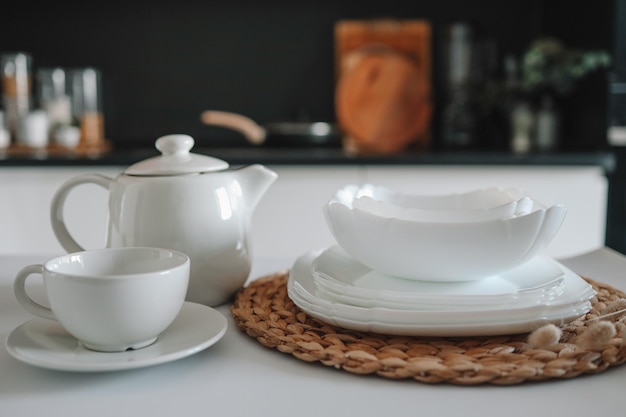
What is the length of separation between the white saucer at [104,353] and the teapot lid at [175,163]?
166 millimetres

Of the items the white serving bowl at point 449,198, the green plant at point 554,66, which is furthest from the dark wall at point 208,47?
the white serving bowl at point 449,198

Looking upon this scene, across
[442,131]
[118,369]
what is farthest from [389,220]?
[442,131]

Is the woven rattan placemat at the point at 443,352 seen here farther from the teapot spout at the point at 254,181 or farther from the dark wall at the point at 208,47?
the dark wall at the point at 208,47

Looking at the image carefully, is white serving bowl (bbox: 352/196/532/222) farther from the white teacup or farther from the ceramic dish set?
the white teacup

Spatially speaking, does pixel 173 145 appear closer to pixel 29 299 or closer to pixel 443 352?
pixel 29 299

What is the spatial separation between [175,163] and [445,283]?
0.32 metres

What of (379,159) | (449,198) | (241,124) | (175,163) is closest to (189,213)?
(175,163)

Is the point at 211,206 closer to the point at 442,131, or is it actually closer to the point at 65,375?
the point at 65,375

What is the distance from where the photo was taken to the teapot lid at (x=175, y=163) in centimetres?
79

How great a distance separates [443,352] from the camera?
0.61 m

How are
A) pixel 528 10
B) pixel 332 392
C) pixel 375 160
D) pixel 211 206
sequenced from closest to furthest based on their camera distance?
pixel 332 392 < pixel 211 206 < pixel 375 160 < pixel 528 10

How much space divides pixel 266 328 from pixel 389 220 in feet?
0.52

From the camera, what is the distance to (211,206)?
2.59 feet

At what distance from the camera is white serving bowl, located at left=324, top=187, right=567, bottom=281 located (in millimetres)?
638
